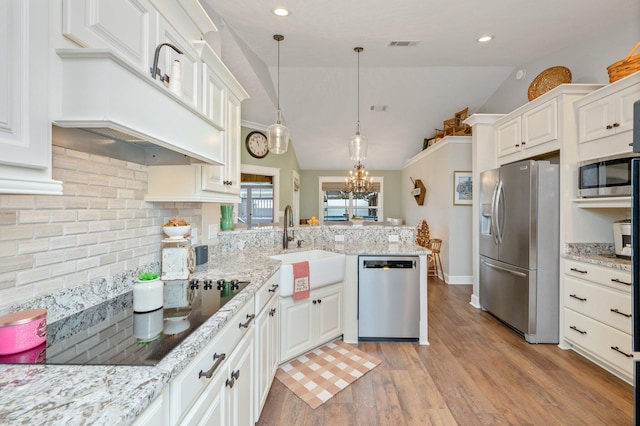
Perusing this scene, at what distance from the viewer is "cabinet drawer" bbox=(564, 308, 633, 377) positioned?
218 cm

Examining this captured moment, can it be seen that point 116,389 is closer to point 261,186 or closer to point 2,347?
point 2,347

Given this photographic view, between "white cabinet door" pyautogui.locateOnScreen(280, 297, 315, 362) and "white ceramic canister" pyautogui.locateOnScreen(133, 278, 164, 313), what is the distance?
3.66 feet

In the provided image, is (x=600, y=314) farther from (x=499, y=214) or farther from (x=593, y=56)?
(x=593, y=56)

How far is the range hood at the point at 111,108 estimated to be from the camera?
81cm

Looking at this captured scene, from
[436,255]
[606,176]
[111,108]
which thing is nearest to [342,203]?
[436,255]

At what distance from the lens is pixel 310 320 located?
2.50 m

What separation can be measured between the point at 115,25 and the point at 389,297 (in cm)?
267

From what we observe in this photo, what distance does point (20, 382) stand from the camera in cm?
72

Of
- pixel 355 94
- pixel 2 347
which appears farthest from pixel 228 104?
pixel 355 94

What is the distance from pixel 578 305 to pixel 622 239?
2.12ft

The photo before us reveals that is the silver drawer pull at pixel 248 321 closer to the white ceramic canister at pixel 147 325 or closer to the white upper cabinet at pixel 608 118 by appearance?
the white ceramic canister at pixel 147 325

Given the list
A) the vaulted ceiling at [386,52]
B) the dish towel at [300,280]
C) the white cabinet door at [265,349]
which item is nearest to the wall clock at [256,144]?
the vaulted ceiling at [386,52]

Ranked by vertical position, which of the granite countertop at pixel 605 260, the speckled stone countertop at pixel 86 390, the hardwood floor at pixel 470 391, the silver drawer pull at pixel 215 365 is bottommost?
the hardwood floor at pixel 470 391

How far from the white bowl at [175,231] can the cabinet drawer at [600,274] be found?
305 cm
